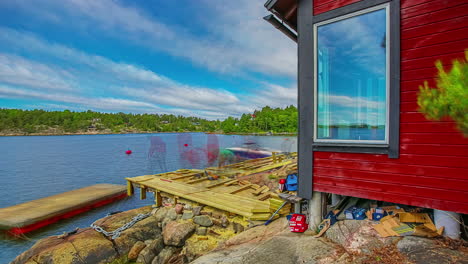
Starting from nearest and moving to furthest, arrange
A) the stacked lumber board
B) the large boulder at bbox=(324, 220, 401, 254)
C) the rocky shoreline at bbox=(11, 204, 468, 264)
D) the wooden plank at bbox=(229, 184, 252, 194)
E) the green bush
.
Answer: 1. the green bush
2. the rocky shoreline at bbox=(11, 204, 468, 264)
3. the large boulder at bbox=(324, 220, 401, 254)
4. the stacked lumber board
5. the wooden plank at bbox=(229, 184, 252, 194)

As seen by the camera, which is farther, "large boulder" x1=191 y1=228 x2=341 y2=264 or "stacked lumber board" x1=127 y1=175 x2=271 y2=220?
"stacked lumber board" x1=127 y1=175 x2=271 y2=220

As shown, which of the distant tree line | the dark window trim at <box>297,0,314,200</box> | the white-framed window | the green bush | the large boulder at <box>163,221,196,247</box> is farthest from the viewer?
the distant tree line

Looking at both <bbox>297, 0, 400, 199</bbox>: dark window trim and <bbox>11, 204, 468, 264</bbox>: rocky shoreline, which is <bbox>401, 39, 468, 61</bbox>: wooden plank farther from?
<bbox>11, 204, 468, 264</bbox>: rocky shoreline

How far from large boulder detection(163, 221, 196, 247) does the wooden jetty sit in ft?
2.86

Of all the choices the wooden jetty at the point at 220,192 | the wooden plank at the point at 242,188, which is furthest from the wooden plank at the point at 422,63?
the wooden plank at the point at 242,188

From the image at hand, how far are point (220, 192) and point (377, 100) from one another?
6103 millimetres

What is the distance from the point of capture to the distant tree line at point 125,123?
8950 cm

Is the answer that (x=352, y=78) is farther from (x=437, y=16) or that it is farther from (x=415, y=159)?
(x=415, y=159)

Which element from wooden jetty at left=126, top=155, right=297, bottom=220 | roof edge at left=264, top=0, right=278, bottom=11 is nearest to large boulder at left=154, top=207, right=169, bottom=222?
wooden jetty at left=126, top=155, right=297, bottom=220

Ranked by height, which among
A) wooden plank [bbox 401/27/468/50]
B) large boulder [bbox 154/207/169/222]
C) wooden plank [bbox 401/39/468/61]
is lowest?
large boulder [bbox 154/207/169/222]

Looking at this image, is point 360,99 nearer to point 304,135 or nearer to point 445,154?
point 304,135

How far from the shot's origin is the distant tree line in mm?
89500

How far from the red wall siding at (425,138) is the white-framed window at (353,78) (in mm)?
260

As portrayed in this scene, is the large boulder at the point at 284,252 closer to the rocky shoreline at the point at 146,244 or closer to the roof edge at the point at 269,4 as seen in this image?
the rocky shoreline at the point at 146,244
